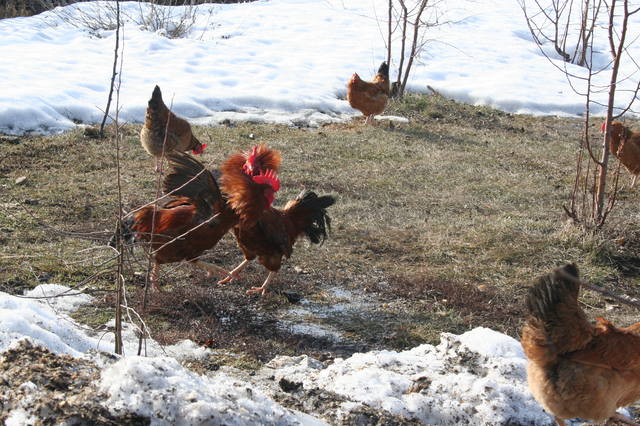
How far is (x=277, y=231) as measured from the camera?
5.57 meters

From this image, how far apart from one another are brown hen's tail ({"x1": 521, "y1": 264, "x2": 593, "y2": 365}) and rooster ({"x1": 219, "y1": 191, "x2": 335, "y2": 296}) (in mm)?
2599

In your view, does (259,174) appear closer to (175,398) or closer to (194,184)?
(194,184)

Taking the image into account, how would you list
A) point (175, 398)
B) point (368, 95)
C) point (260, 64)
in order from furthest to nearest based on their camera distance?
point (260, 64) → point (368, 95) → point (175, 398)

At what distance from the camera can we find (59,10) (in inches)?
716

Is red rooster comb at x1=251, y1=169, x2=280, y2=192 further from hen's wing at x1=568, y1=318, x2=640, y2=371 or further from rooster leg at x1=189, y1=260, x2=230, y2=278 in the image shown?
hen's wing at x1=568, y1=318, x2=640, y2=371

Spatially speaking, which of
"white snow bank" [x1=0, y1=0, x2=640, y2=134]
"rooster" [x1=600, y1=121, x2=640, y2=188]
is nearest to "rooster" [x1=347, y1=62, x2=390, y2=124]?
"white snow bank" [x1=0, y1=0, x2=640, y2=134]

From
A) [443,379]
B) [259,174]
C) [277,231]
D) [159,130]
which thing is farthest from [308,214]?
[159,130]

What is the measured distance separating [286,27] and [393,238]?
13.8 m

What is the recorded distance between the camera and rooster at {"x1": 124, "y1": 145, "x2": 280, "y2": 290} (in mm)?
5176

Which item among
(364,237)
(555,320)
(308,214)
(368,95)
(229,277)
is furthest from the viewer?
(368,95)

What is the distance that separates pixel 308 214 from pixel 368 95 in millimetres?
6876

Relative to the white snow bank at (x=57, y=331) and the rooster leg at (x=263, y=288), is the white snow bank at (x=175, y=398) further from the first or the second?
the rooster leg at (x=263, y=288)

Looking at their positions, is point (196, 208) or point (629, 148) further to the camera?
point (629, 148)

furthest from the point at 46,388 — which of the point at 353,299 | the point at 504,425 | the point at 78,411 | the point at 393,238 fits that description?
the point at 393,238
